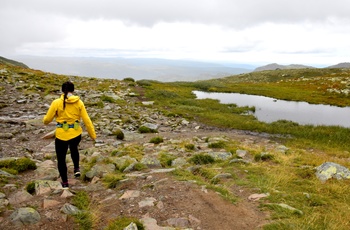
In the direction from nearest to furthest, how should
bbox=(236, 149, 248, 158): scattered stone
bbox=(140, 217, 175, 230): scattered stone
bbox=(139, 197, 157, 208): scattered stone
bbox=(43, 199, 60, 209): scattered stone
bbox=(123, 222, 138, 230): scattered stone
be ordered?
bbox=(123, 222, 138, 230): scattered stone < bbox=(140, 217, 175, 230): scattered stone < bbox=(43, 199, 60, 209): scattered stone < bbox=(139, 197, 157, 208): scattered stone < bbox=(236, 149, 248, 158): scattered stone

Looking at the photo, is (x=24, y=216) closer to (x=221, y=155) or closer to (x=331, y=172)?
(x=221, y=155)

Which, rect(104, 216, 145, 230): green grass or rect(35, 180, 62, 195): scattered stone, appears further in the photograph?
rect(35, 180, 62, 195): scattered stone

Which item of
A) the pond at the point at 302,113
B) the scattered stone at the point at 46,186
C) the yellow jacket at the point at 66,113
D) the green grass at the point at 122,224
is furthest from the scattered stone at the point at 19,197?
the pond at the point at 302,113

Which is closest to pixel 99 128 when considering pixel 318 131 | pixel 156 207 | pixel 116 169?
pixel 116 169

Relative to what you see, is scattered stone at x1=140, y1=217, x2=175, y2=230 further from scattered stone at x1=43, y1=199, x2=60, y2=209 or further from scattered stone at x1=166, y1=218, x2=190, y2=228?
scattered stone at x1=43, y1=199, x2=60, y2=209

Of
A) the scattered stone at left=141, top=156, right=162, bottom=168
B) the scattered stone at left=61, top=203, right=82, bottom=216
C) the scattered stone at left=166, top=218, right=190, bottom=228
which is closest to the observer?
the scattered stone at left=166, top=218, right=190, bottom=228

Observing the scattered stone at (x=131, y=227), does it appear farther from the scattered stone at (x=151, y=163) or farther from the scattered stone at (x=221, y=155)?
the scattered stone at (x=221, y=155)

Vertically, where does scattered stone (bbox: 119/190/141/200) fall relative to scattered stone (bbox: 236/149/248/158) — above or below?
above

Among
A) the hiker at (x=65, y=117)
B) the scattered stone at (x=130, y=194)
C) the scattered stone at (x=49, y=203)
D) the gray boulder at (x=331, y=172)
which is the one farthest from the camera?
the gray boulder at (x=331, y=172)

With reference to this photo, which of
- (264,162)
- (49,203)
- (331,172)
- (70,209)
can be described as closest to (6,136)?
(49,203)

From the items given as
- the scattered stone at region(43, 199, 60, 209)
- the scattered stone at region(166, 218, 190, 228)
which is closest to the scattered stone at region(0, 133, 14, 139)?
the scattered stone at region(43, 199, 60, 209)

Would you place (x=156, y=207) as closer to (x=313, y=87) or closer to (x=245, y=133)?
(x=245, y=133)

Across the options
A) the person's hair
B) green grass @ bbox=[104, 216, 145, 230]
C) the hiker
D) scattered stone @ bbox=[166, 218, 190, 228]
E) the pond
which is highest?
the person's hair

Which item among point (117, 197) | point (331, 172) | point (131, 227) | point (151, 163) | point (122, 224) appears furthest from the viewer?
point (151, 163)
